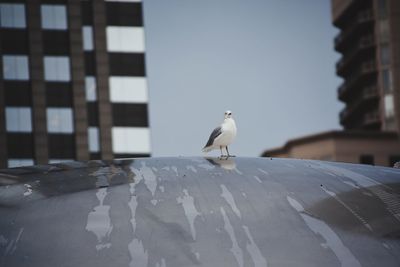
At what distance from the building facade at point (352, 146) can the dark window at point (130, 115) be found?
A: 111 ft

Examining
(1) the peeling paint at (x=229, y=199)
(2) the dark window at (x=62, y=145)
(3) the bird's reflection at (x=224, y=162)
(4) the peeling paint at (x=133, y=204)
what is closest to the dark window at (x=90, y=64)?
(2) the dark window at (x=62, y=145)

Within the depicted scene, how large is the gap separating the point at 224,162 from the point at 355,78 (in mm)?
115639

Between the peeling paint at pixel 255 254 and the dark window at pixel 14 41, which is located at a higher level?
the dark window at pixel 14 41

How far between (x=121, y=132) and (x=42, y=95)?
260 inches

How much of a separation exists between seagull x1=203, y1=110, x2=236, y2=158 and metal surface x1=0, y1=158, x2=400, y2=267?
2.80ft

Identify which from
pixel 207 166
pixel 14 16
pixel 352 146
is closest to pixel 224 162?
pixel 207 166

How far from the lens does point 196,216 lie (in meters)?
10.9

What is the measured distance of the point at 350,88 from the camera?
130 meters

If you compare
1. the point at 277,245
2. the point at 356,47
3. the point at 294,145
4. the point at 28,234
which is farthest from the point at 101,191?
the point at 356,47

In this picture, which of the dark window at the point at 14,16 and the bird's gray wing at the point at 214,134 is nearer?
the bird's gray wing at the point at 214,134

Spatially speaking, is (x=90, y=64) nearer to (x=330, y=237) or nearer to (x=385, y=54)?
(x=385, y=54)

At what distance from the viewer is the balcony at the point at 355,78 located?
123500 millimetres

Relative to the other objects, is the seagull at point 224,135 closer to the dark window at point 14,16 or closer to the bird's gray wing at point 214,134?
the bird's gray wing at point 214,134

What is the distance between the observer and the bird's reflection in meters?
13.0
